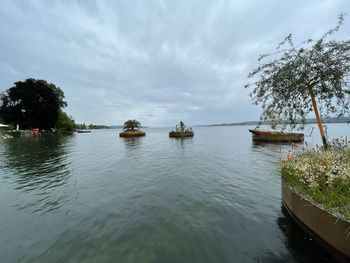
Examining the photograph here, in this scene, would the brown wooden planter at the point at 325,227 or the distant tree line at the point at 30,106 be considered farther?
the distant tree line at the point at 30,106

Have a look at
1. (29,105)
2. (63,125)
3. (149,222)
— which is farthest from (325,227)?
(63,125)

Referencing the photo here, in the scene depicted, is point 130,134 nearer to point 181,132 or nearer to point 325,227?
point 181,132

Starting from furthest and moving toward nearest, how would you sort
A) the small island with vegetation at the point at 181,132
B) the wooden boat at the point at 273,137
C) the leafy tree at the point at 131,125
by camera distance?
the leafy tree at the point at 131,125
the small island with vegetation at the point at 181,132
the wooden boat at the point at 273,137

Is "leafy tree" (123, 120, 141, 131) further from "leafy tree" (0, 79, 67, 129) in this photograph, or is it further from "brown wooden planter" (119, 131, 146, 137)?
"leafy tree" (0, 79, 67, 129)

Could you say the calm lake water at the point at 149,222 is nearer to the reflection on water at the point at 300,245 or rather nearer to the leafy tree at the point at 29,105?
the reflection on water at the point at 300,245

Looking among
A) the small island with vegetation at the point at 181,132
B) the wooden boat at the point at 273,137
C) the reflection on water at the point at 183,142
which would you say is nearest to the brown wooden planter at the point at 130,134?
the small island with vegetation at the point at 181,132

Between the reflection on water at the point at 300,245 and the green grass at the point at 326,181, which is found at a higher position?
the green grass at the point at 326,181

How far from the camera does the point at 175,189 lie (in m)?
8.48

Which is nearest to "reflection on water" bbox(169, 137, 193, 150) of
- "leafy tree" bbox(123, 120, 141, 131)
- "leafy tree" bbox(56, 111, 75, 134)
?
"leafy tree" bbox(123, 120, 141, 131)

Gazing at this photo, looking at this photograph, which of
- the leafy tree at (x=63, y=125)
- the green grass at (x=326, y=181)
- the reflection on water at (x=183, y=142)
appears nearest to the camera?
the green grass at (x=326, y=181)

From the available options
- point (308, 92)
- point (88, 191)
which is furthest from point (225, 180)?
point (88, 191)

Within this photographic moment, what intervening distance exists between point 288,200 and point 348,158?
201 cm

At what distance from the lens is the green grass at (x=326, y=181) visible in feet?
12.1

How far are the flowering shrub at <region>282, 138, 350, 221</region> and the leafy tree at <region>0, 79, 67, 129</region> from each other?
61.7 metres
